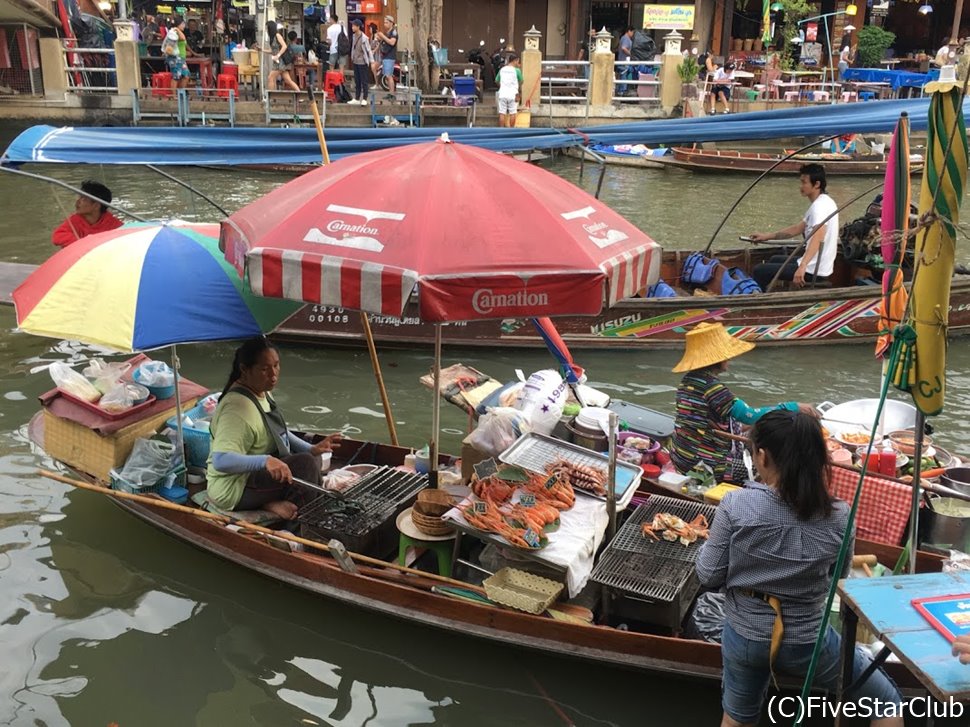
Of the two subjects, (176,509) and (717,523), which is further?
(176,509)

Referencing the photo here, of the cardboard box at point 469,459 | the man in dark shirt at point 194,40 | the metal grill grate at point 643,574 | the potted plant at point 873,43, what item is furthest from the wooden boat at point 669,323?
the potted plant at point 873,43

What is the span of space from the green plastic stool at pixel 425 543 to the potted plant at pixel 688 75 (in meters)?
21.3

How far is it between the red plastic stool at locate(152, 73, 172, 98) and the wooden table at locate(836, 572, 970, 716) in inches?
922

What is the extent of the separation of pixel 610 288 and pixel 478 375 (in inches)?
105

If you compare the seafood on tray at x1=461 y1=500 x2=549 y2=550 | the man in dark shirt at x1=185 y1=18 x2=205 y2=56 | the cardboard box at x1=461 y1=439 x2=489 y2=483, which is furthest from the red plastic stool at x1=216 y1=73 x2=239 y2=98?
the seafood on tray at x1=461 y1=500 x2=549 y2=550

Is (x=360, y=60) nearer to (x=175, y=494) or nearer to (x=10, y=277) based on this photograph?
(x=10, y=277)

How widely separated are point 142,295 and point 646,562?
9.69 feet

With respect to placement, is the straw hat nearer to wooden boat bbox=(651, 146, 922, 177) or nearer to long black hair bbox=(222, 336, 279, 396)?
long black hair bbox=(222, 336, 279, 396)

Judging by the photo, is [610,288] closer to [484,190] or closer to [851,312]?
[484,190]

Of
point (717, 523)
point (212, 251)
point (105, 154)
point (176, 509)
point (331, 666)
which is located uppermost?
point (105, 154)

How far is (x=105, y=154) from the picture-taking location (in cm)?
641

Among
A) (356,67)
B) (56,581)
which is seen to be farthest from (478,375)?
(356,67)

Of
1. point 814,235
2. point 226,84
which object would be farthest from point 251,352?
point 226,84

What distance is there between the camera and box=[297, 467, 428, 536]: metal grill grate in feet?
16.2
